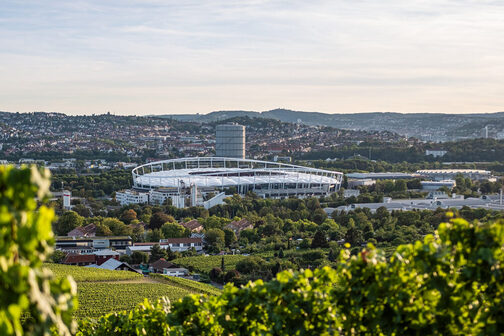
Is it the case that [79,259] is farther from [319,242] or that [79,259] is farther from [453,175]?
[453,175]

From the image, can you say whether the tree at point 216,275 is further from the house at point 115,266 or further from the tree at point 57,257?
the tree at point 57,257

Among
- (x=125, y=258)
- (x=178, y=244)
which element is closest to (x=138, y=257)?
(x=125, y=258)

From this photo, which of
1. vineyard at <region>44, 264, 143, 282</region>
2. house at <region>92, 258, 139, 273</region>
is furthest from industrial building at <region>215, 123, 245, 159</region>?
vineyard at <region>44, 264, 143, 282</region>

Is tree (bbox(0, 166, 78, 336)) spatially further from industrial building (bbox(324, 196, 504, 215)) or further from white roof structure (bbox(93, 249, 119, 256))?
industrial building (bbox(324, 196, 504, 215))

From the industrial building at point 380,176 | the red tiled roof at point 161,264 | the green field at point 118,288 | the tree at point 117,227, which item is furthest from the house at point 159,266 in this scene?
the industrial building at point 380,176

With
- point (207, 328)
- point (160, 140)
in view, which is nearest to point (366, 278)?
point (207, 328)

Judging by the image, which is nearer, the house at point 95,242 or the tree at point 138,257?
the tree at point 138,257
